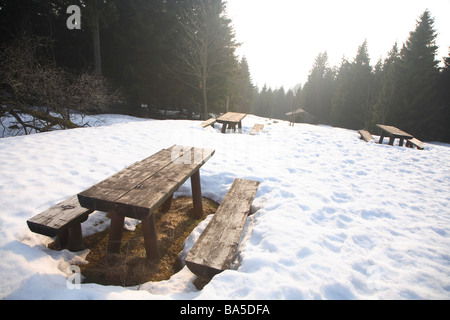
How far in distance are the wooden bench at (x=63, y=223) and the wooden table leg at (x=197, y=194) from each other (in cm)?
136

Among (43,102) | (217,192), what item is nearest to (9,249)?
(217,192)

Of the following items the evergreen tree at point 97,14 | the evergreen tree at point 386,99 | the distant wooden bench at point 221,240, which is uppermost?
the evergreen tree at point 97,14

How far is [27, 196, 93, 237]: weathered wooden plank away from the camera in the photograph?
75.5 inches

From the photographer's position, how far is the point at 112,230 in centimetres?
230

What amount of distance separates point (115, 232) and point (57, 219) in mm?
539

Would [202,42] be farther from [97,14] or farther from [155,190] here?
[155,190]

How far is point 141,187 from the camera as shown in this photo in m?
2.08

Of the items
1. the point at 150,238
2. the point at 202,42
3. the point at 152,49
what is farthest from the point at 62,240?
the point at 152,49

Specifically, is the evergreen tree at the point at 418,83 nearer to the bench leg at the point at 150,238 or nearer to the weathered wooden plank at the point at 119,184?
the weathered wooden plank at the point at 119,184

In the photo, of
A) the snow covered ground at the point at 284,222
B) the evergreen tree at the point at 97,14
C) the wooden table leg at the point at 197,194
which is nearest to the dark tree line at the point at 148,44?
the evergreen tree at the point at 97,14

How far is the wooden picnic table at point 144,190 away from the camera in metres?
1.82

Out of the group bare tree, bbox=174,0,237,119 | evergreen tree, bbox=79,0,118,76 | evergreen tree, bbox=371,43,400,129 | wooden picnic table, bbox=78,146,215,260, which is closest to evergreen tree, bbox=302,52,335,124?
evergreen tree, bbox=371,43,400,129

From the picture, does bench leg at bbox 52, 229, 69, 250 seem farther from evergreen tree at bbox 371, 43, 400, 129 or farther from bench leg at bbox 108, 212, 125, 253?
evergreen tree at bbox 371, 43, 400, 129
